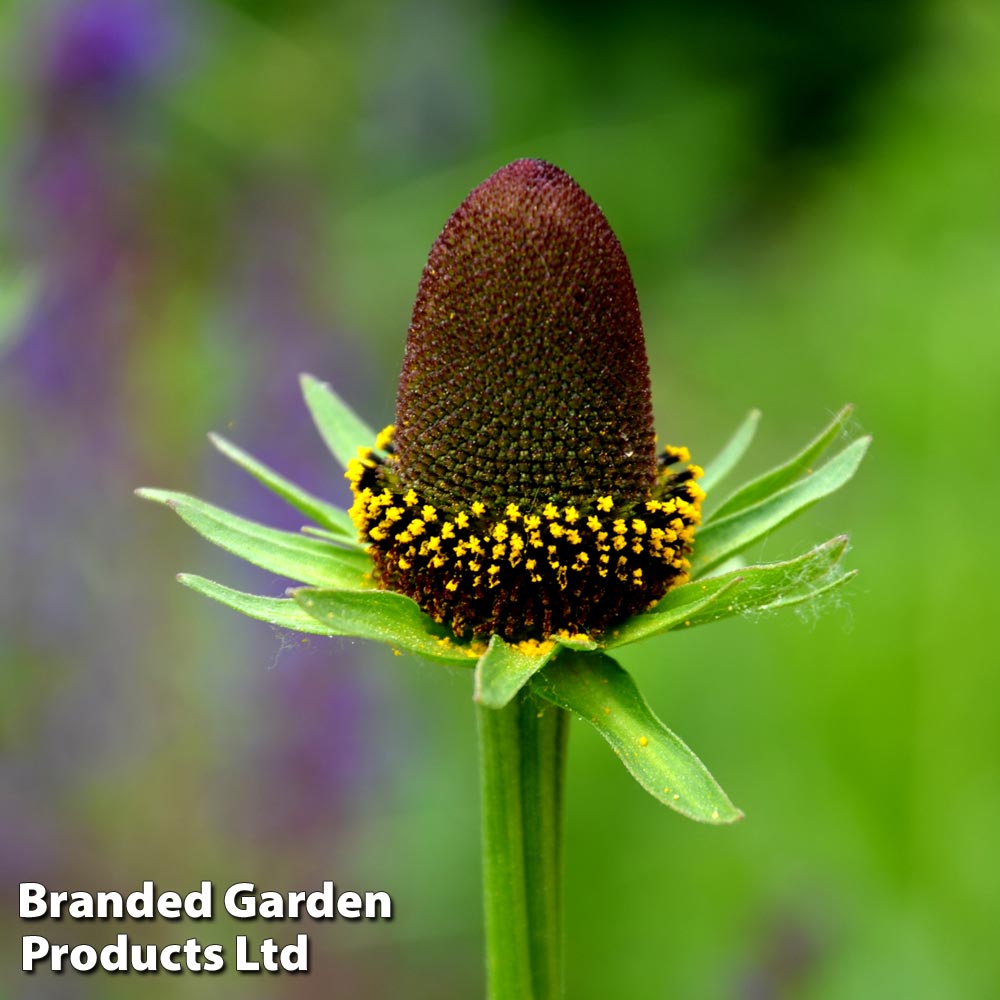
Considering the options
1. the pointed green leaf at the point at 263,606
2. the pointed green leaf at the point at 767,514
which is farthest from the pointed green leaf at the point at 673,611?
the pointed green leaf at the point at 263,606

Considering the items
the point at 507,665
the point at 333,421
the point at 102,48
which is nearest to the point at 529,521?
the point at 507,665

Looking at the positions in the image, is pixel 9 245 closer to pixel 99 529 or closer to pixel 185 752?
pixel 99 529

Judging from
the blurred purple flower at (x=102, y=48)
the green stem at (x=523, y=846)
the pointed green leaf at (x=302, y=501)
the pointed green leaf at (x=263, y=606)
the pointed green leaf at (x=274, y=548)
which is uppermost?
the blurred purple flower at (x=102, y=48)

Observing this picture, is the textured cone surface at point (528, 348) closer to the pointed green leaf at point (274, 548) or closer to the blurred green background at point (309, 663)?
the pointed green leaf at point (274, 548)

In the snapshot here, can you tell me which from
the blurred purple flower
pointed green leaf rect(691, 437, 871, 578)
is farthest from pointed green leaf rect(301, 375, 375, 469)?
the blurred purple flower

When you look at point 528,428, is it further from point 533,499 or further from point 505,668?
point 505,668

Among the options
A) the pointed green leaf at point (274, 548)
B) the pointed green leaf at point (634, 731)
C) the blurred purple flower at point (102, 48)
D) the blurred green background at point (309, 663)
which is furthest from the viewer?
the blurred purple flower at point (102, 48)

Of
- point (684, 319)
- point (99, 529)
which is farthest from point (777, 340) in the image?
point (99, 529)

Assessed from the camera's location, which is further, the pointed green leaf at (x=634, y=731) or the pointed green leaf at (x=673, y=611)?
the pointed green leaf at (x=673, y=611)
